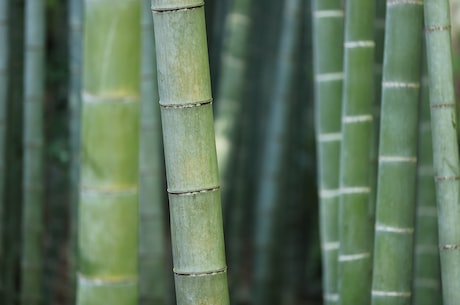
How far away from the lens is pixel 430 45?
142 centimetres

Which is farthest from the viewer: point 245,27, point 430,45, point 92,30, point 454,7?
point 454,7

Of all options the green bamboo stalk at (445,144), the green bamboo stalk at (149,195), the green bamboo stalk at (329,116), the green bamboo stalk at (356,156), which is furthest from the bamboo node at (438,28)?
the green bamboo stalk at (149,195)

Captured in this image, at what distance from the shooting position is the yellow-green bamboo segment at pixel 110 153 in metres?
1.21

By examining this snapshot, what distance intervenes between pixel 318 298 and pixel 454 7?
3.02 meters

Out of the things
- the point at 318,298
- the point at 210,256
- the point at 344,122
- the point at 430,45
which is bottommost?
the point at 318,298

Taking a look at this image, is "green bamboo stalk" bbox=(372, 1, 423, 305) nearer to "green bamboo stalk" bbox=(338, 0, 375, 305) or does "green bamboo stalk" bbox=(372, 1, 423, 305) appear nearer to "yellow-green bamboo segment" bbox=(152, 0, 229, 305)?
"green bamboo stalk" bbox=(338, 0, 375, 305)

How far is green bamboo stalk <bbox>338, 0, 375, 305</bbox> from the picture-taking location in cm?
159

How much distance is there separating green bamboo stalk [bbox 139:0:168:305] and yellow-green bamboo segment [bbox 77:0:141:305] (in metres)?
0.84

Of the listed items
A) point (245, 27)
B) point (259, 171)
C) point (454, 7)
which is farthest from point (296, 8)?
point (454, 7)

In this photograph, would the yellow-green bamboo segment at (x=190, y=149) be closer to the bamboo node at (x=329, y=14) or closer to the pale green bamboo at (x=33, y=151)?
the bamboo node at (x=329, y=14)

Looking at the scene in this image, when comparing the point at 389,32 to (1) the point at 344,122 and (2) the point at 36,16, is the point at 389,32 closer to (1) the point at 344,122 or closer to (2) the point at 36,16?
(1) the point at 344,122

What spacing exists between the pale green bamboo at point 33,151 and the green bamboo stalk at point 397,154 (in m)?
1.37

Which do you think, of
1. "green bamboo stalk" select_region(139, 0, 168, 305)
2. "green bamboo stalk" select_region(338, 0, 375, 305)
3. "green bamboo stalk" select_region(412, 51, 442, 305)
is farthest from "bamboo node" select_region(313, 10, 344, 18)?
"green bamboo stalk" select_region(139, 0, 168, 305)

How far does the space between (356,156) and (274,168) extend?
4.99 ft
